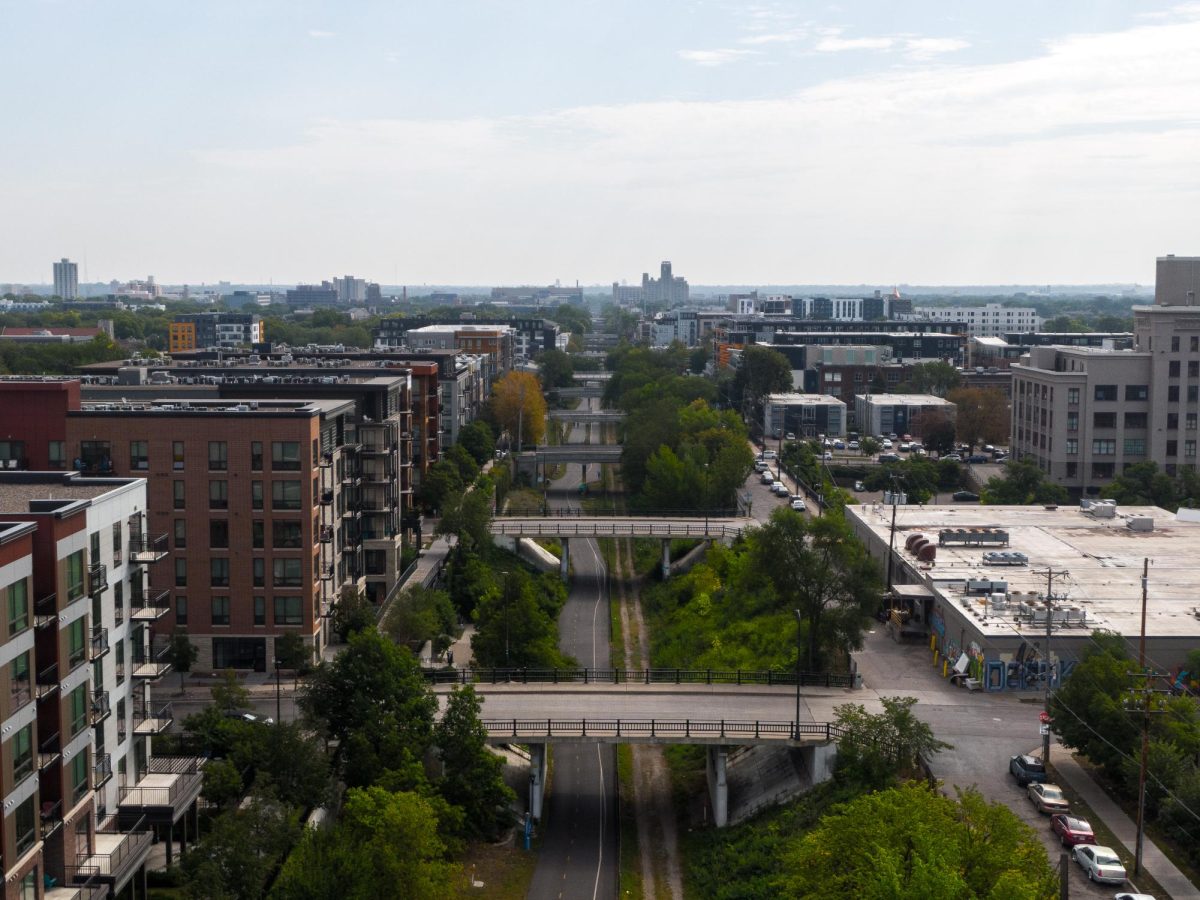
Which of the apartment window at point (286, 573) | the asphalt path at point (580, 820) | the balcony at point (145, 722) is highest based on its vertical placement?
the apartment window at point (286, 573)

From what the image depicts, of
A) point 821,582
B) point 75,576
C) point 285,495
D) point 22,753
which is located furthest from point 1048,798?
point 285,495

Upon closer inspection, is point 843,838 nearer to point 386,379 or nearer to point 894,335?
point 386,379

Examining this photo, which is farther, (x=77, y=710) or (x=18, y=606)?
(x=77, y=710)

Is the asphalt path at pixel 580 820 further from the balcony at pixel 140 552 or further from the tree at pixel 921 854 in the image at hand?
the balcony at pixel 140 552

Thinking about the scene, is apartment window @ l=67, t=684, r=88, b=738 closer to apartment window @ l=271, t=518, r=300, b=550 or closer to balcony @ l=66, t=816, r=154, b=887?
balcony @ l=66, t=816, r=154, b=887

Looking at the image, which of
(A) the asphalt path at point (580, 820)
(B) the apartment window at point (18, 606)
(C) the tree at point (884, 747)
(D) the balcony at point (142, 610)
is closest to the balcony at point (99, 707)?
(D) the balcony at point (142, 610)

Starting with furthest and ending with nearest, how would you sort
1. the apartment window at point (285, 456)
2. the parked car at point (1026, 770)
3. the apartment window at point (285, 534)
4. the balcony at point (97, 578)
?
the apartment window at point (285, 534) → the apartment window at point (285, 456) → the parked car at point (1026, 770) → the balcony at point (97, 578)

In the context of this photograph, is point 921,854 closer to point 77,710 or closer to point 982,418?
point 77,710
